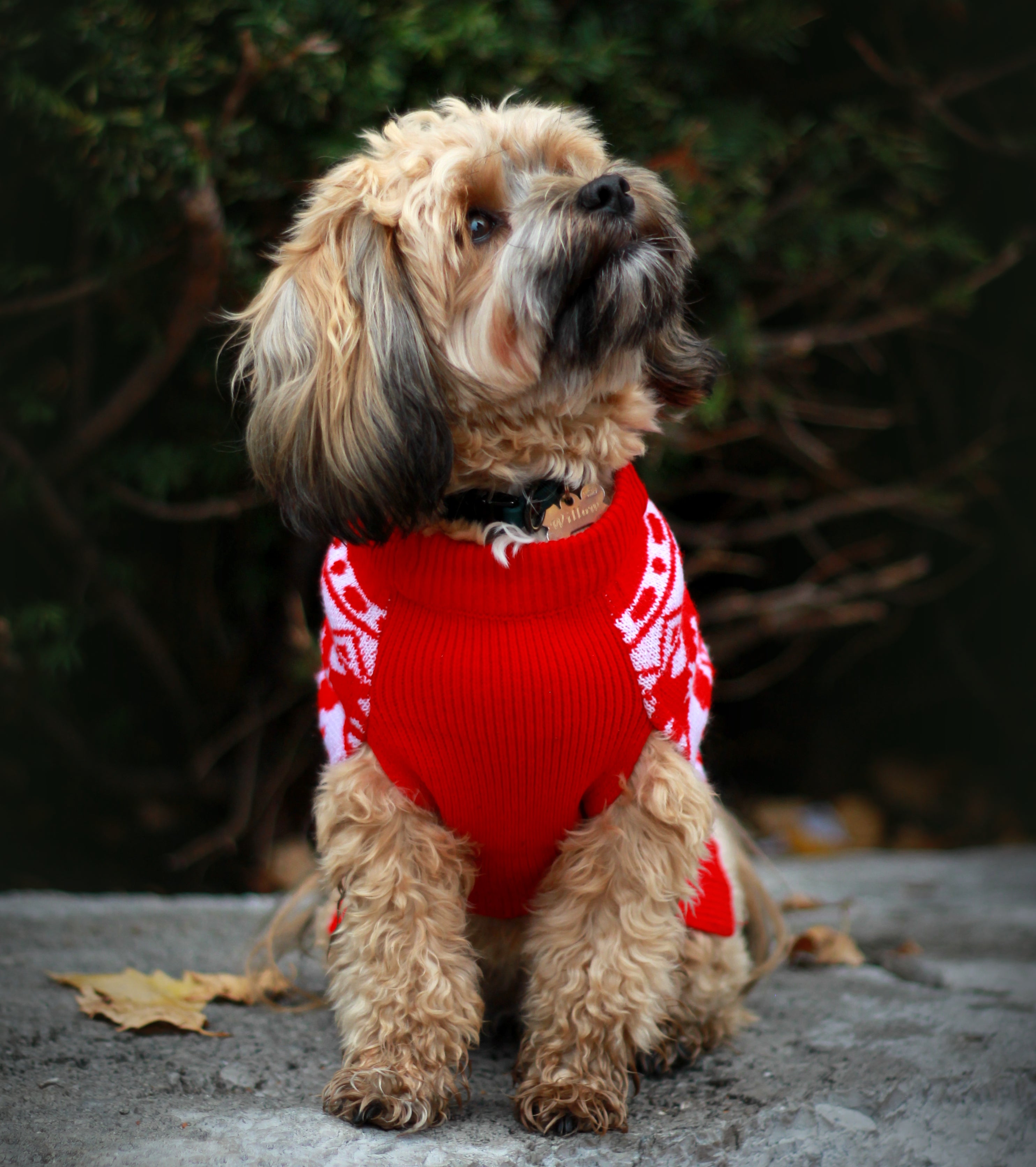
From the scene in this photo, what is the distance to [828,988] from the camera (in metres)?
2.65

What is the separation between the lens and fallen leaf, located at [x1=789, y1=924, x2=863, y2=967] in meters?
2.81

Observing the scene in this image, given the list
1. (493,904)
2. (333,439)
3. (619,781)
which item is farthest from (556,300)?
(493,904)

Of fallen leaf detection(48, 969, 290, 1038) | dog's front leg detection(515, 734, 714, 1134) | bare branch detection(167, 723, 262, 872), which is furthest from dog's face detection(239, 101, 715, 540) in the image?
bare branch detection(167, 723, 262, 872)

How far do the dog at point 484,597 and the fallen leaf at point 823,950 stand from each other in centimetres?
81

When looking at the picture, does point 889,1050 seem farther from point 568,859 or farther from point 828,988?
point 568,859

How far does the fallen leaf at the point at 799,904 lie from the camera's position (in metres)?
3.14

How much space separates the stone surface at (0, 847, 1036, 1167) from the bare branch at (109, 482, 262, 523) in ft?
3.41

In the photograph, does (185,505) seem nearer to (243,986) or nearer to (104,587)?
(104,587)

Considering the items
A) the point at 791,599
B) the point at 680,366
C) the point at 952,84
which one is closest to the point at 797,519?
the point at 791,599

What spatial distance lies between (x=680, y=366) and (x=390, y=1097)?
141 centimetres

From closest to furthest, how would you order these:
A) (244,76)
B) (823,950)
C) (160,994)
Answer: (160,994) < (244,76) < (823,950)

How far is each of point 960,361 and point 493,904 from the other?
10.0ft

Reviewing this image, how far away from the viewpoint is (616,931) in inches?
80.5

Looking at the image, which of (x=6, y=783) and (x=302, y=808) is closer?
(x=6, y=783)
